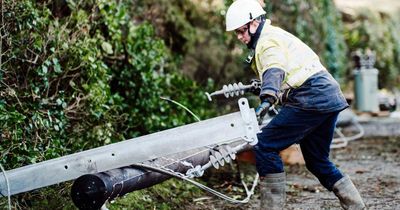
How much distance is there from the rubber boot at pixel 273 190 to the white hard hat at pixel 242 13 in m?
1.15

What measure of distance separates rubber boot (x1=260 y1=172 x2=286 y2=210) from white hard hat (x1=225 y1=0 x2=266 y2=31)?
1.15m

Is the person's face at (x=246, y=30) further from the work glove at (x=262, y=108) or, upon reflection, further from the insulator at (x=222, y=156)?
the insulator at (x=222, y=156)

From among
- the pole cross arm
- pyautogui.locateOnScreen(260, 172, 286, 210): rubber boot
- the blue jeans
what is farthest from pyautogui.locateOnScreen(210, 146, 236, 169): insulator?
pyautogui.locateOnScreen(260, 172, 286, 210): rubber boot

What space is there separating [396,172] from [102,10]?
3.95 m

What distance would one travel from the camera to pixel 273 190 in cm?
473

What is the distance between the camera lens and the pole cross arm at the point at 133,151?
4008 millimetres

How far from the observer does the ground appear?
603cm

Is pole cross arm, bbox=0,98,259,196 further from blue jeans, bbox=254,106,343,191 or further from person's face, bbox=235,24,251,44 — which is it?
person's face, bbox=235,24,251,44

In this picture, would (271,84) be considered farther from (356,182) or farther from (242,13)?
(356,182)

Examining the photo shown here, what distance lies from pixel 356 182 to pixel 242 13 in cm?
316

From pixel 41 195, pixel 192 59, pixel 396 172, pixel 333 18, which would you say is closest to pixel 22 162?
pixel 41 195

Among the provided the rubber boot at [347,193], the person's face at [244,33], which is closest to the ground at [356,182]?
the rubber boot at [347,193]

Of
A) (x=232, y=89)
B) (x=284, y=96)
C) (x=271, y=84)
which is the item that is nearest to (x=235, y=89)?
(x=232, y=89)

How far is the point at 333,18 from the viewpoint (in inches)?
617
